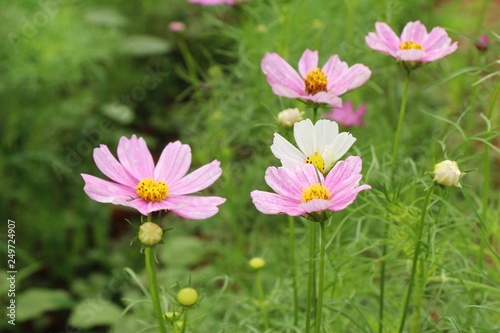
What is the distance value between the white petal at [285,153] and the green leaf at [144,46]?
1.73 metres

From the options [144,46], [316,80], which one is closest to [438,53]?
[316,80]

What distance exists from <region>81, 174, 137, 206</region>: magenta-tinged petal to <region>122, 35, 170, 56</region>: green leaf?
1.70 m

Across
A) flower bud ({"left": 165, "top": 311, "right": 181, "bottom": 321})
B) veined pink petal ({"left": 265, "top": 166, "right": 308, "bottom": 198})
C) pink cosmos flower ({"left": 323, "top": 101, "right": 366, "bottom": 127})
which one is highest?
pink cosmos flower ({"left": 323, "top": 101, "right": 366, "bottom": 127})

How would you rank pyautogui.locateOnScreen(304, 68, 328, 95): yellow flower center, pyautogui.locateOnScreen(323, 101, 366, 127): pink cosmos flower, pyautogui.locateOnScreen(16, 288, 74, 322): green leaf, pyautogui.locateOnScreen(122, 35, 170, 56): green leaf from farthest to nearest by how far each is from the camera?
pyautogui.locateOnScreen(122, 35, 170, 56): green leaf → pyautogui.locateOnScreen(16, 288, 74, 322): green leaf → pyautogui.locateOnScreen(323, 101, 366, 127): pink cosmos flower → pyautogui.locateOnScreen(304, 68, 328, 95): yellow flower center

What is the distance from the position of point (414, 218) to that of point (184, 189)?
0.31 meters

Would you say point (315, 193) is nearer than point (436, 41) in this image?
Yes

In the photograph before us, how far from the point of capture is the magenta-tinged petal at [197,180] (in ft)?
2.52

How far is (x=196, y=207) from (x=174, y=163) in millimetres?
89

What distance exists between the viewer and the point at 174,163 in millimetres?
798

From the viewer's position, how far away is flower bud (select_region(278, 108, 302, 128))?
2.72 ft

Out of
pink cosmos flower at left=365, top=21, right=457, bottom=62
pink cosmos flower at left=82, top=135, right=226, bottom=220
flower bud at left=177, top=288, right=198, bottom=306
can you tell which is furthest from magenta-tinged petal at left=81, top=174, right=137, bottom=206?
pink cosmos flower at left=365, top=21, right=457, bottom=62

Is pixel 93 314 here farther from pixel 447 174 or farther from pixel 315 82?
pixel 447 174

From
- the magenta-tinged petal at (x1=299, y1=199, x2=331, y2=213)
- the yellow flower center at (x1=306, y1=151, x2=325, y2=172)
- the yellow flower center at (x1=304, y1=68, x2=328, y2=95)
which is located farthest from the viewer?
the yellow flower center at (x1=304, y1=68, x2=328, y2=95)

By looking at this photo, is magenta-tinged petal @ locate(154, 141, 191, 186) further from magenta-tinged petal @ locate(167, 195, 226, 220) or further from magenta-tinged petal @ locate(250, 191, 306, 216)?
magenta-tinged petal @ locate(250, 191, 306, 216)
